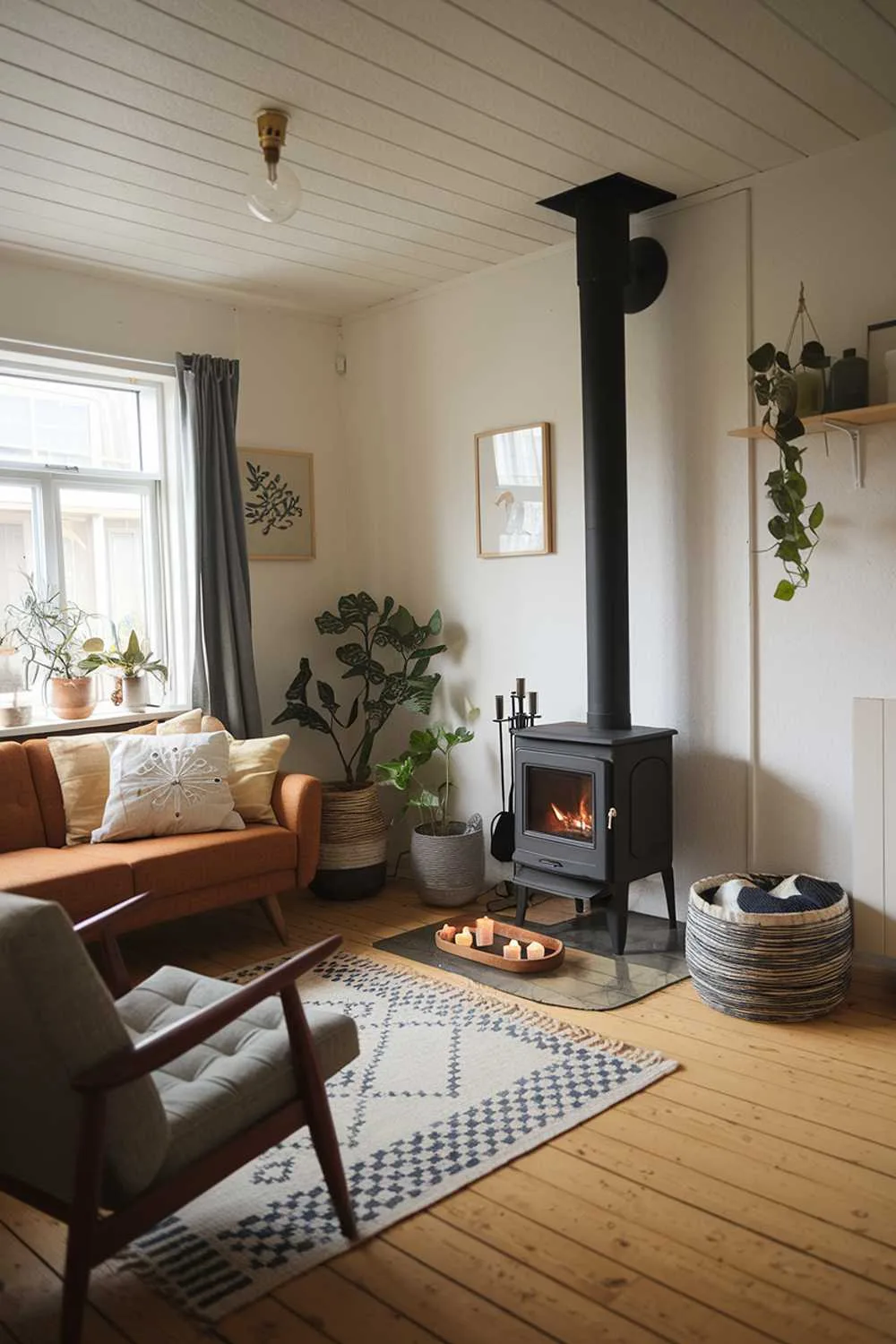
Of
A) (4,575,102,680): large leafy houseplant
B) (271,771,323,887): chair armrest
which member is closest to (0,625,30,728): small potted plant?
(4,575,102,680): large leafy houseplant

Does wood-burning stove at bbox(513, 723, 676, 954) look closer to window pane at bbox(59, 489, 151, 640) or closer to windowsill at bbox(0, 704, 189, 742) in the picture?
windowsill at bbox(0, 704, 189, 742)

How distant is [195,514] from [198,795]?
127cm

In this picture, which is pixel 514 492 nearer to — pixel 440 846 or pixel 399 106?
pixel 440 846

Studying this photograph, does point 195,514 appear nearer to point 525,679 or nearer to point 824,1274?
point 525,679

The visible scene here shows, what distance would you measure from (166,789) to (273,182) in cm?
203

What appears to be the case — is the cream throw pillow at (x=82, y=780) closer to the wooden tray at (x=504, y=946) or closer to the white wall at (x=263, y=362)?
the white wall at (x=263, y=362)

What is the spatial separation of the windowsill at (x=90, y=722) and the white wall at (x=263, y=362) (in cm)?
56

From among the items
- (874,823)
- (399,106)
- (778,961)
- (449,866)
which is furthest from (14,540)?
(874,823)

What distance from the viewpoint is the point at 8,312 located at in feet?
13.5

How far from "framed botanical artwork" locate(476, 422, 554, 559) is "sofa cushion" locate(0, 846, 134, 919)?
6.43 feet

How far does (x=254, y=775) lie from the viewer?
4.13 metres

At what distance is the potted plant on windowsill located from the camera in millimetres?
4551

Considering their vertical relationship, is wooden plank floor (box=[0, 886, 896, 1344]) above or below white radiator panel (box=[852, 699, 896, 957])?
below

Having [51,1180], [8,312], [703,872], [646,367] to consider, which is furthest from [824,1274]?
[8,312]
